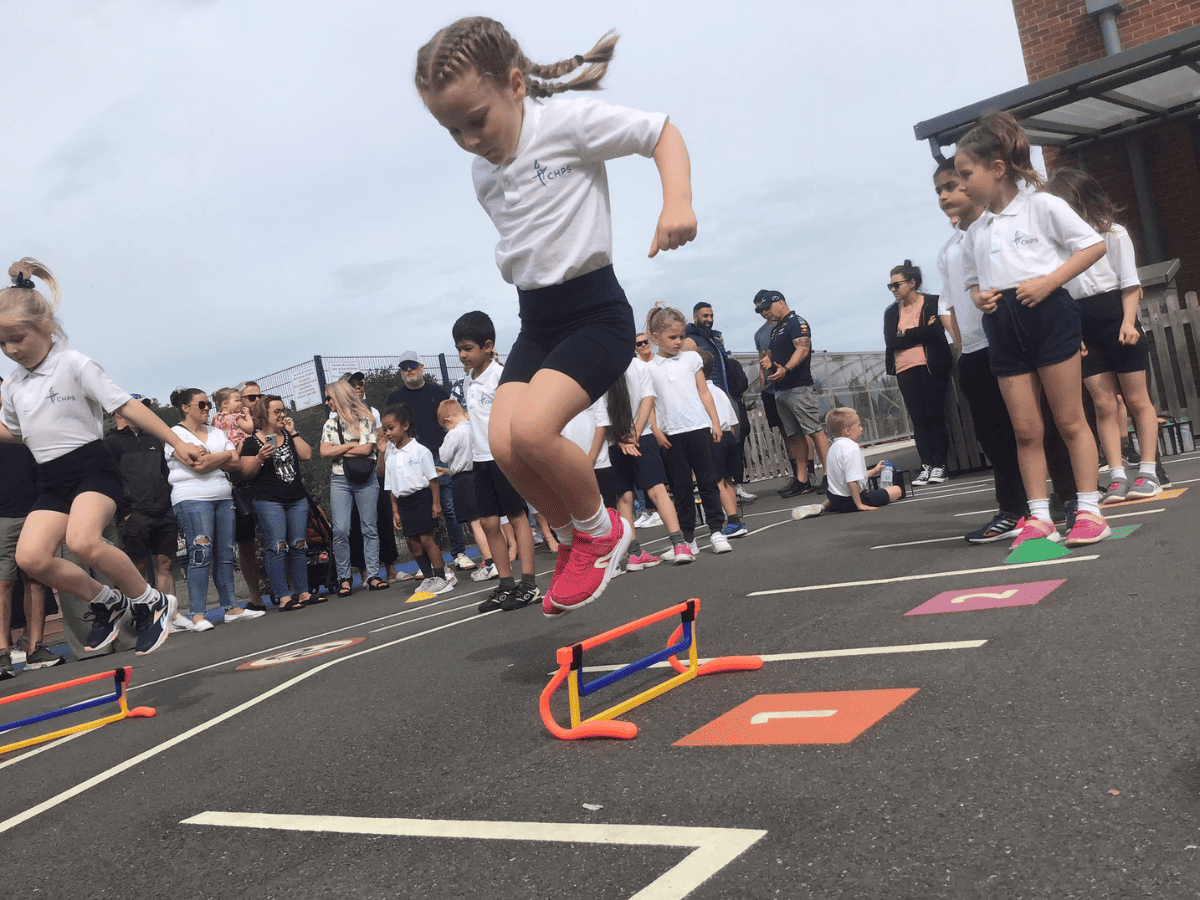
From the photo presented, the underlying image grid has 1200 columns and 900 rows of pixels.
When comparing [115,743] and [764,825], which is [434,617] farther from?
[764,825]

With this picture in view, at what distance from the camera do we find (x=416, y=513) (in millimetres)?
9297

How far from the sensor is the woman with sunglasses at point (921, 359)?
997 centimetres

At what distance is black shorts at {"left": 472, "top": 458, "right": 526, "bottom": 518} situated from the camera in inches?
267

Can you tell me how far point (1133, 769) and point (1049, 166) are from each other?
1456 centimetres

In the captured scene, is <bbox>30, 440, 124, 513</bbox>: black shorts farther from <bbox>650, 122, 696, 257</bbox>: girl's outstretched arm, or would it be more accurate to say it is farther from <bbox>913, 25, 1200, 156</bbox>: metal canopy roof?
<bbox>913, 25, 1200, 156</bbox>: metal canopy roof

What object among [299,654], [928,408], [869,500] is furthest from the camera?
[928,408]

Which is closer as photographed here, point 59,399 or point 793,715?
point 793,715

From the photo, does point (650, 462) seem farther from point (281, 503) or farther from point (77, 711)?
point (77, 711)

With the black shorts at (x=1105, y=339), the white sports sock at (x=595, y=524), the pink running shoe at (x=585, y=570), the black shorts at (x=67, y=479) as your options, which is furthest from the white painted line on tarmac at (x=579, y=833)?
the black shorts at (x=1105, y=339)

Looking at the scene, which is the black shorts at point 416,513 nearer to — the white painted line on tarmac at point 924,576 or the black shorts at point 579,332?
the white painted line on tarmac at point 924,576

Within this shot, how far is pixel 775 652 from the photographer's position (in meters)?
3.66

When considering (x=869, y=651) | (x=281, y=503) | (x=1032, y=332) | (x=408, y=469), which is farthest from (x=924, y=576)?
(x=281, y=503)

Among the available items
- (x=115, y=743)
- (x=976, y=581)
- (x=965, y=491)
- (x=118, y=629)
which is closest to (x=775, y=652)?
(x=976, y=581)

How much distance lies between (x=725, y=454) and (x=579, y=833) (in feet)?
23.5
